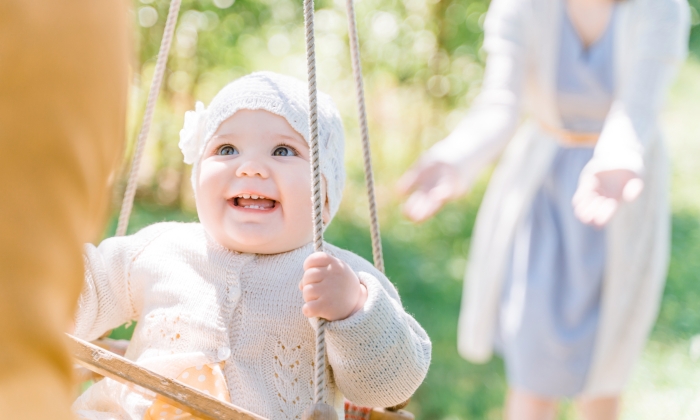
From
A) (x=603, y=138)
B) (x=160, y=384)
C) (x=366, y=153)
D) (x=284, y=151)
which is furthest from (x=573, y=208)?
(x=160, y=384)

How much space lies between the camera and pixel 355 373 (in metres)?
1.04

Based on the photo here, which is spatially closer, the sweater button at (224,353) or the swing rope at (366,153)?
the sweater button at (224,353)

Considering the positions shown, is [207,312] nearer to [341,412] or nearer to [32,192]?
[341,412]

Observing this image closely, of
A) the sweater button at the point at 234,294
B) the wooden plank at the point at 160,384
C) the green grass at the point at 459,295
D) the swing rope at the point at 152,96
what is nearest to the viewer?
the wooden plank at the point at 160,384

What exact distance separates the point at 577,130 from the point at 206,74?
8.10 feet

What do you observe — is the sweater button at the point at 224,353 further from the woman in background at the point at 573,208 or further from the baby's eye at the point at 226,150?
the woman in background at the point at 573,208

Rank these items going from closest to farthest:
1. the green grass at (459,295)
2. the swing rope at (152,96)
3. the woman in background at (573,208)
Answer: the swing rope at (152,96) → the woman in background at (573,208) → the green grass at (459,295)

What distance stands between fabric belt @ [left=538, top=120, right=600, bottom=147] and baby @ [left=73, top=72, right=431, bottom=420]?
0.96 meters

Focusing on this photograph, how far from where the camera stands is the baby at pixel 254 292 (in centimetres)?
103

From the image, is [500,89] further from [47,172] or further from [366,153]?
[47,172]

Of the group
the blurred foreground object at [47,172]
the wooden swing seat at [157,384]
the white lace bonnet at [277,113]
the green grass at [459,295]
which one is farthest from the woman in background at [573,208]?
the blurred foreground object at [47,172]

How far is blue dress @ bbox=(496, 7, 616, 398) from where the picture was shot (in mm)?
1919

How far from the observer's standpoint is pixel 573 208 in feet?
6.30

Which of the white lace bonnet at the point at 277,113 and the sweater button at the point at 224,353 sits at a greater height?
the white lace bonnet at the point at 277,113
